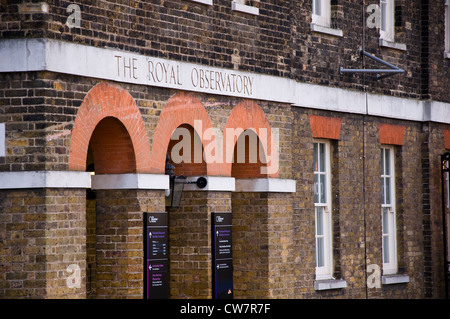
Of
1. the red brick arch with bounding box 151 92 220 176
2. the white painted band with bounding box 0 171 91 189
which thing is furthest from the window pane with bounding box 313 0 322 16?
the white painted band with bounding box 0 171 91 189

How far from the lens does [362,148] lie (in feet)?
59.9

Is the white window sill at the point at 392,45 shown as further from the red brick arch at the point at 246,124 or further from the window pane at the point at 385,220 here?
the red brick arch at the point at 246,124

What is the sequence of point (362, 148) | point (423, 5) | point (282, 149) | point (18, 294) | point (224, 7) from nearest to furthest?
point (18, 294) < point (224, 7) < point (282, 149) < point (362, 148) < point (423, 5)

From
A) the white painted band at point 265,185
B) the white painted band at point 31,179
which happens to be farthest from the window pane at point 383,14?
the white painted band at point 31,179

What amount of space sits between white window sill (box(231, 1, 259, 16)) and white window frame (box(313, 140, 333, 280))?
277 cm

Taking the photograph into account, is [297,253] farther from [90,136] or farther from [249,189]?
[90,136]

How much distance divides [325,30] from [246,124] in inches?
108

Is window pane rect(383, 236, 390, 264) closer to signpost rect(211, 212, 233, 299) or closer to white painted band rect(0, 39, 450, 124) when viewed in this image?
white painted band rect(0, 39, 450, 124)

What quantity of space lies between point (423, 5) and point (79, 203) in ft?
Result: 33.2

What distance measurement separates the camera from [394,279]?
61.7ft

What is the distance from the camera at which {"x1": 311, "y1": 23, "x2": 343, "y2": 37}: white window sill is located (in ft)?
55.7

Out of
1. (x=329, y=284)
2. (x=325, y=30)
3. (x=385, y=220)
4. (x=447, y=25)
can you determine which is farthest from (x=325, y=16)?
(x=447, y=25)

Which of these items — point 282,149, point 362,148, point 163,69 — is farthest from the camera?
point 362,148

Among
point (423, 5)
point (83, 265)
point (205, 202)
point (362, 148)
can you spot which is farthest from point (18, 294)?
point (423, 5)
